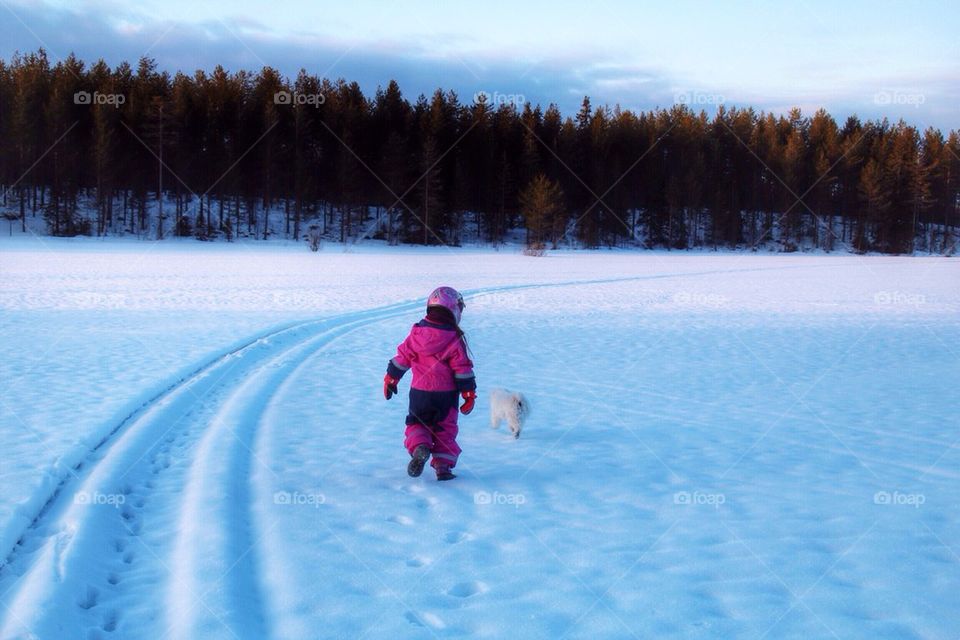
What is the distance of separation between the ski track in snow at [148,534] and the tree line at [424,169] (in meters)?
51.0

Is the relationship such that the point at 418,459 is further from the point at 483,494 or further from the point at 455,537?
the point at 455,537

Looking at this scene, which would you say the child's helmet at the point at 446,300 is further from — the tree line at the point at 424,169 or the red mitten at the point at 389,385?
the tree line at the point at 424,169

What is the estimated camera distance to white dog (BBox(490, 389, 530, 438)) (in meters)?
6.60

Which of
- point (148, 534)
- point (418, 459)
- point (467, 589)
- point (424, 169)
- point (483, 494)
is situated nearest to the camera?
point (467, 589)

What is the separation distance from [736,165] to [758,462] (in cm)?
8043

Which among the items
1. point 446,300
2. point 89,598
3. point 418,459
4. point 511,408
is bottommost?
point 89,598

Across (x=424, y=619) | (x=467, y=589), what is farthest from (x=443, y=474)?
(x=424, y=619)

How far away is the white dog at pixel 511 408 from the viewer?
21.7 ft

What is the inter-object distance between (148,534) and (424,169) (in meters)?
56.3

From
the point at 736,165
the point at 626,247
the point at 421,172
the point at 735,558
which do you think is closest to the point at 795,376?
the point at 735,558

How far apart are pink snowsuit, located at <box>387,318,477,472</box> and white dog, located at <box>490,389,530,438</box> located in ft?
3.94

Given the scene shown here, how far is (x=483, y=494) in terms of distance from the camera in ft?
16.9

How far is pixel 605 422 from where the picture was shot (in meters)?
7.40

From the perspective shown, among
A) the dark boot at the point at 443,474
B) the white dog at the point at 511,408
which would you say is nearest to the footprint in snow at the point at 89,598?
the dark boot at the point at 443,474
